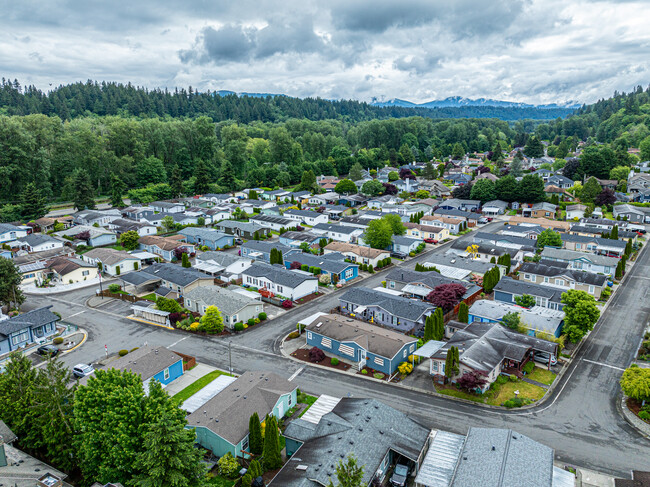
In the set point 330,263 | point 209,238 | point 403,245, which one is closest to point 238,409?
point 330,263

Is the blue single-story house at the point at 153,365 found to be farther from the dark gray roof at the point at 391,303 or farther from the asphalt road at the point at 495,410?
the dark gray roof at the point at 391,303

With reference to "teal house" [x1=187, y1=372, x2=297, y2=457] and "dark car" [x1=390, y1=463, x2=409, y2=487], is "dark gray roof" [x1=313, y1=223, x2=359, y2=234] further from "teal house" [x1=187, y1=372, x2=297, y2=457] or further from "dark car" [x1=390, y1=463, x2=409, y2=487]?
"dark car" [x1=390, y1=463, x2=409, y2=487]

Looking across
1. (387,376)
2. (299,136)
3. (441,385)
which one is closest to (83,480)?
(387,376)

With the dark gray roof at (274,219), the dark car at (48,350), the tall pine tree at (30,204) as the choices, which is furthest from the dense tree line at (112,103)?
the dark car at (48,350)

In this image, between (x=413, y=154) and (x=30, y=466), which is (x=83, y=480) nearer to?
(x=30, y=466)

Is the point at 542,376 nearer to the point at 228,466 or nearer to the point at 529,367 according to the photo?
the point at 529,367

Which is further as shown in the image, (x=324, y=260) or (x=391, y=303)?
(x=324, y=260)
